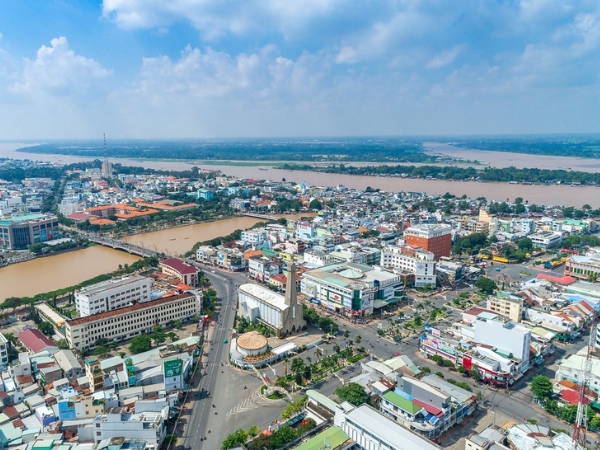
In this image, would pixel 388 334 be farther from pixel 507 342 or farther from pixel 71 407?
pixel 71 407

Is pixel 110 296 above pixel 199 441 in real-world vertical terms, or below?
above

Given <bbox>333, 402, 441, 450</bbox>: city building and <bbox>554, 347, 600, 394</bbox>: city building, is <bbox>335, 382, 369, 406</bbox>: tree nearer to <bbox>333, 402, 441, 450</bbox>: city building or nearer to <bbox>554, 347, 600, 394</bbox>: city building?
<bbox>333, 402, 441, 450</bbox>: city building

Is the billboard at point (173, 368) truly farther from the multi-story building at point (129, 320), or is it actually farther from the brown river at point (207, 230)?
the brown river at point (207, 230)

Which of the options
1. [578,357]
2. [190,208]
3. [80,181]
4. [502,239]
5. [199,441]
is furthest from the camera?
[80,181]

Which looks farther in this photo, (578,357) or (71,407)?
(578,357)

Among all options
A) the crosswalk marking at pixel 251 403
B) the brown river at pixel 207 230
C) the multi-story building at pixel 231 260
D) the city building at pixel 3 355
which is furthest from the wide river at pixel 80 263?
the crosswalk marking at pixel 251 403

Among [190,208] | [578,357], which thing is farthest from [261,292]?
[190,208]
